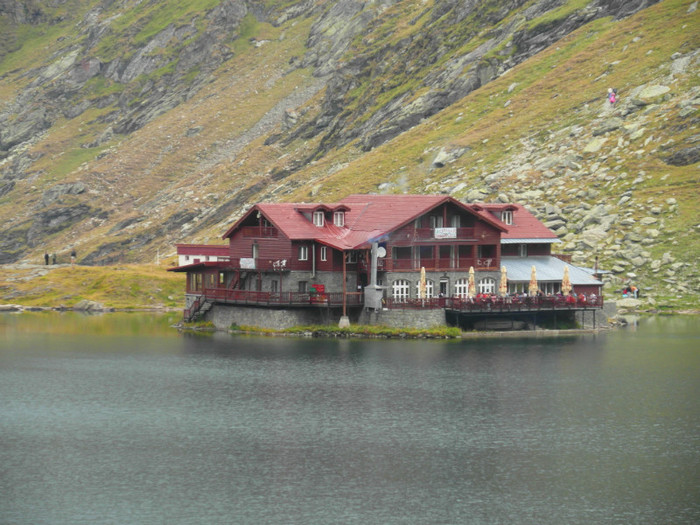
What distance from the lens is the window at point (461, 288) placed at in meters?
106

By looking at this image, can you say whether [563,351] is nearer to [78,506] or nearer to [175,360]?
[175,360]

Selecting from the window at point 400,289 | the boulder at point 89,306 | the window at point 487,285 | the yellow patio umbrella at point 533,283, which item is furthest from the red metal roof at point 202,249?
the yellow patio umbrella at point 533,283

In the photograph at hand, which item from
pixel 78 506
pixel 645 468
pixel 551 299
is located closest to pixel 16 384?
pixel 78 506

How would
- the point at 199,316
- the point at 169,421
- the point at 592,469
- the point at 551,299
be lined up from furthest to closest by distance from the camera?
the point at 199,316
the point at 551,299
the point at 169,421
the point at 592,469

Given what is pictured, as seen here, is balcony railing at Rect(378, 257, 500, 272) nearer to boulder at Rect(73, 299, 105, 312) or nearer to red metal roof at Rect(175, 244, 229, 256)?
red metal roof at Rect(175, 244, 229, 256)

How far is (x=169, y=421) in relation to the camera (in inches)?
2530

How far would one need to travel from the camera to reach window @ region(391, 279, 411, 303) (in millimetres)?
103500

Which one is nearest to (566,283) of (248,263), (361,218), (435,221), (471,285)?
(471,285)

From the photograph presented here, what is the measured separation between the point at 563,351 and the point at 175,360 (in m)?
33.4

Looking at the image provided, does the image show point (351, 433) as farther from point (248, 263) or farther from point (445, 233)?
point (248, 263)

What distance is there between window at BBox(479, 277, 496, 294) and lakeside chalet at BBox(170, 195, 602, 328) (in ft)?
0.33

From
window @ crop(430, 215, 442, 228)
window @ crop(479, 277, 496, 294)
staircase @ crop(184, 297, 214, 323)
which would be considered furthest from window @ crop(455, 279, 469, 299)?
staircase @ crop(184, 297, 214, 323)

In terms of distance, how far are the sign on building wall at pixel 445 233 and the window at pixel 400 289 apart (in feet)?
18.7

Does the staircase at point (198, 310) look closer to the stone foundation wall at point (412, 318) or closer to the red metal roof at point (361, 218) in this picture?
the red metal roof at point (361, 218)
